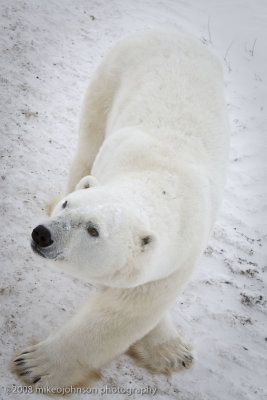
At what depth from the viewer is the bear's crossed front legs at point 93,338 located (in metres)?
2.35

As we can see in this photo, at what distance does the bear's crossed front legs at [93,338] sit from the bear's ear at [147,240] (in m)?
0.51

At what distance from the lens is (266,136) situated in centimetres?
570

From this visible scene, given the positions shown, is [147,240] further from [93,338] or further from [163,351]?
[163,351]

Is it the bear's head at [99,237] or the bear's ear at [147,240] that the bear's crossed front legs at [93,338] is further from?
the bear's ear at [147,240]

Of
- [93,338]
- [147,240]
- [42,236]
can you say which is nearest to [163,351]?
[93,338]

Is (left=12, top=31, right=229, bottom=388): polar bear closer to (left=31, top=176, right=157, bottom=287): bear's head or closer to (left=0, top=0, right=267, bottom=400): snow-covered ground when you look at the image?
(left=31, top=176, right=157, bottom=287): bear's head

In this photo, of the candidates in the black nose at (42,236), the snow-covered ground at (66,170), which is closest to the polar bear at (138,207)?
the black nose at (42,236)

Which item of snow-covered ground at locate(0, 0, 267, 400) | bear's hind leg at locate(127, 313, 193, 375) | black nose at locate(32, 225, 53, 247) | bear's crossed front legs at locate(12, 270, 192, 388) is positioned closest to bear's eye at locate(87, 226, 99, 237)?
black nose at locate(32, 225, 53, 247)

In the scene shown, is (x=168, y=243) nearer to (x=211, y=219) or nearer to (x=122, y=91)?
(x=211, y=219)

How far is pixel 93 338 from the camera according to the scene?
2379 mm

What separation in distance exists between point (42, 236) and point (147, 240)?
0.49 metres

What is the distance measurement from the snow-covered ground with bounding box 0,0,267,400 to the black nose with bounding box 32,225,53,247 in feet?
3.41

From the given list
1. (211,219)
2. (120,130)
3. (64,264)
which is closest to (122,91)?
(120,130)

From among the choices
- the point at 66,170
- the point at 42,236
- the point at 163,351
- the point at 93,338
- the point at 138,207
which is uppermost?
the point at 138,207
